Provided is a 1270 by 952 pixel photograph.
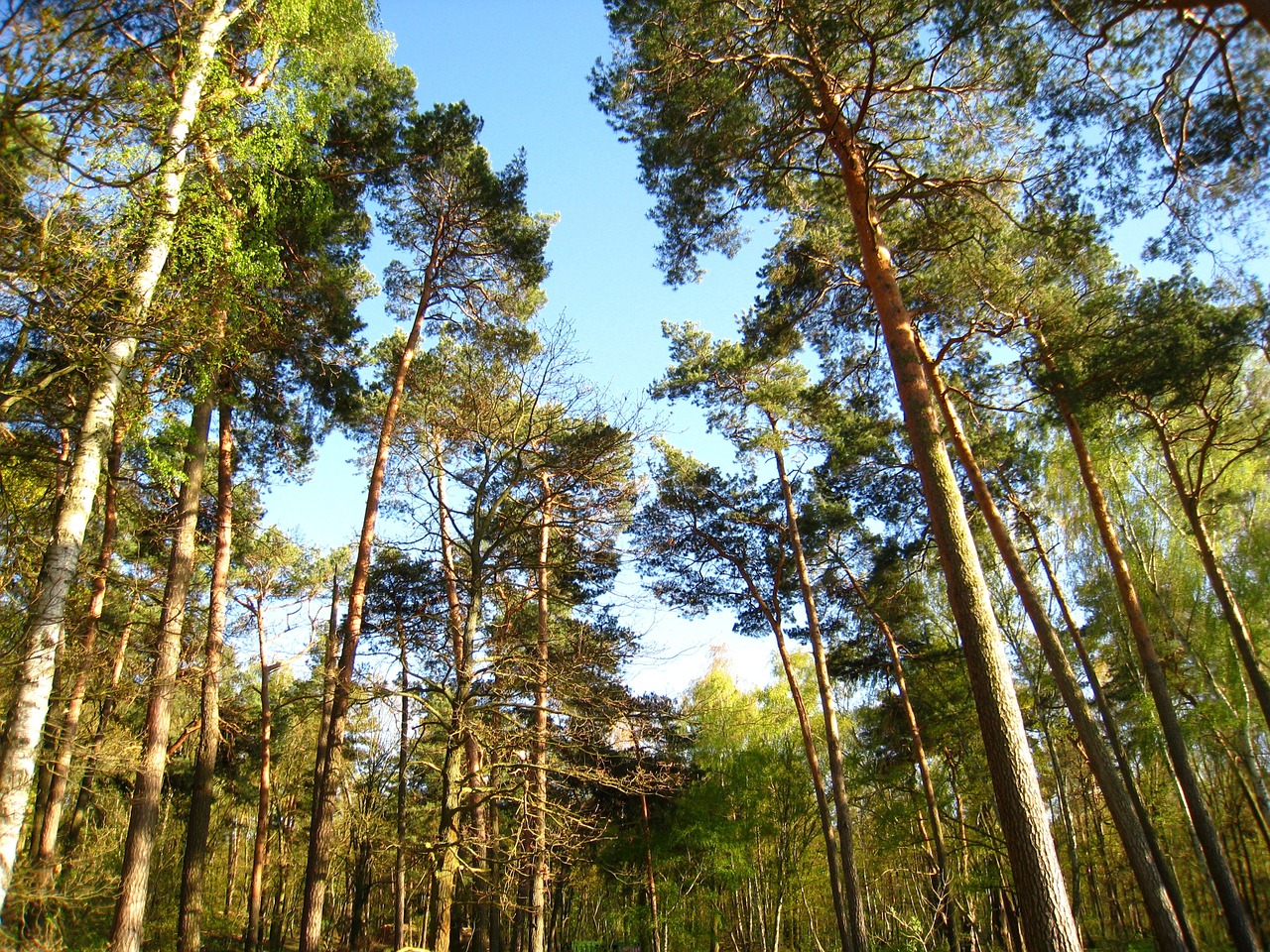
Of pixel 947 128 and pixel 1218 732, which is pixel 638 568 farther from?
pixel 1218 732

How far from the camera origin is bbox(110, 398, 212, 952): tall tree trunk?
700cm

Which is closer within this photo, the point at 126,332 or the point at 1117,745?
the point at 126,332

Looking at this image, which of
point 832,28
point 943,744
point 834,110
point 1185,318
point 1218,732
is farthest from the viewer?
point 943,744

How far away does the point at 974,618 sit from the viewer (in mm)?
5629

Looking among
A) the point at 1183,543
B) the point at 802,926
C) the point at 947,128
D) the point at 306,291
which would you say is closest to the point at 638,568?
the point at 306,291

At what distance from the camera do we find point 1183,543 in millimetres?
16062

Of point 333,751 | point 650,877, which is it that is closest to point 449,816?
point 333,751

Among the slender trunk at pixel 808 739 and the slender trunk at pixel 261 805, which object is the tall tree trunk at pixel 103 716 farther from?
the slender trunk at pixel 808 739

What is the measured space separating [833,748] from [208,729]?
9.58m

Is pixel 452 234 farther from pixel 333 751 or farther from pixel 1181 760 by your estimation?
pixel 1181 760

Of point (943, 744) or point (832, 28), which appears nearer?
point (832, 28)

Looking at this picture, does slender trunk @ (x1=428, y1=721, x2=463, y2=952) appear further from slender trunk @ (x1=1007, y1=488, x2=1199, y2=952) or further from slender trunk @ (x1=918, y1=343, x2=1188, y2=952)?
slender trunk @ (x1=1007, y1=488, x2=1199, y2=952)

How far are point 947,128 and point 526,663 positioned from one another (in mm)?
7880

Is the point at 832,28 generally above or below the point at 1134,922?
above
